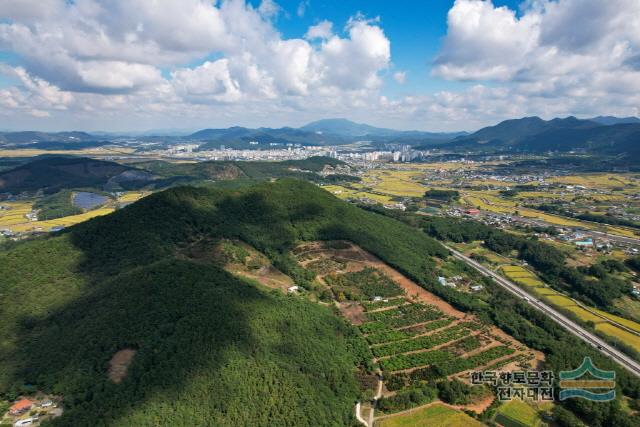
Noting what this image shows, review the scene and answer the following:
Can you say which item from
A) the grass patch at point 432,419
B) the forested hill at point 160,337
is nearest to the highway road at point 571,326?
the forested hill at point 160,337

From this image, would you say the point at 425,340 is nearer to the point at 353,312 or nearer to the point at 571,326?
the point at 353,312

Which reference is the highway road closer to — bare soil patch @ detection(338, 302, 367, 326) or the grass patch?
the grass patch

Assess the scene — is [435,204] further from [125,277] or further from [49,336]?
[49,336]

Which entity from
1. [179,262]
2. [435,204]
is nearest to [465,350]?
[179,262]

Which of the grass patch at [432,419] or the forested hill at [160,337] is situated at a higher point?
the forested hill at [160,337]

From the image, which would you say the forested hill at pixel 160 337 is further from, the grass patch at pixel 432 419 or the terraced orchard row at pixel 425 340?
the grass patch at pixel 432 419
